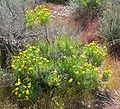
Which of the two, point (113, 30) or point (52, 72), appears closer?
point (52, 72)

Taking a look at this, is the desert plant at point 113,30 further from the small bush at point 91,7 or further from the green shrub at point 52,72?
the green shrub at point 52,72

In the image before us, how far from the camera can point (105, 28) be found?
377 cm

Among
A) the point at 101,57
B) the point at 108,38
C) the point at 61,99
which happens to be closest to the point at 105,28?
the point at 108,38

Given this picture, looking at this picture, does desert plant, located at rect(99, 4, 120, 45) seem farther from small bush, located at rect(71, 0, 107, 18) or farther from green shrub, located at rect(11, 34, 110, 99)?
green shrub, located at rect(11, 34, 110, 99)

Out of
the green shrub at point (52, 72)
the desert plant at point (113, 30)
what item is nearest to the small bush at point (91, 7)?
the desert plant at point (113, 30)

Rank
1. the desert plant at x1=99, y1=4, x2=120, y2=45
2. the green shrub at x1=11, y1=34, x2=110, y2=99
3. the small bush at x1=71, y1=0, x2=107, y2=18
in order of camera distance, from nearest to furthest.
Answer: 1. the green shrub at x1=11, y1=34, x2=110, y2=99
2. the desert plant at x1=99, y1=4, x2=120, y2=45
3. the small bush at x1=71, y1=0, x2=107, y2=18

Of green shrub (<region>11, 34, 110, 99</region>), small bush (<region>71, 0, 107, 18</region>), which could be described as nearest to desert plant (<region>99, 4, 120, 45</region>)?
small bush (<region>71, 0, 107, 18</region>)

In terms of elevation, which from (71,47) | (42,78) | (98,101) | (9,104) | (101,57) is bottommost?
(98,101)

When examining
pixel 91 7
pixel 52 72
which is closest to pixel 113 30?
pixel 91 7

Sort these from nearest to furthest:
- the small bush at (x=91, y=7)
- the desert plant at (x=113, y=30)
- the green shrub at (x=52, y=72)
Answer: the green shrub at (x=52, y=72), the desert plant at (x=113, y=30), the small bush at (x=91, y=7)

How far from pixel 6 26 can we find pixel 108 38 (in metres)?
2.63

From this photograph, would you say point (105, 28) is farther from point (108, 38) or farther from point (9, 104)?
point (9, 104)

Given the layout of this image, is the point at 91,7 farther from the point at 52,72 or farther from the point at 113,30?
→ the point at 52,72

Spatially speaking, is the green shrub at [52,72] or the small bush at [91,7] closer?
the green shrub at [52,72]
